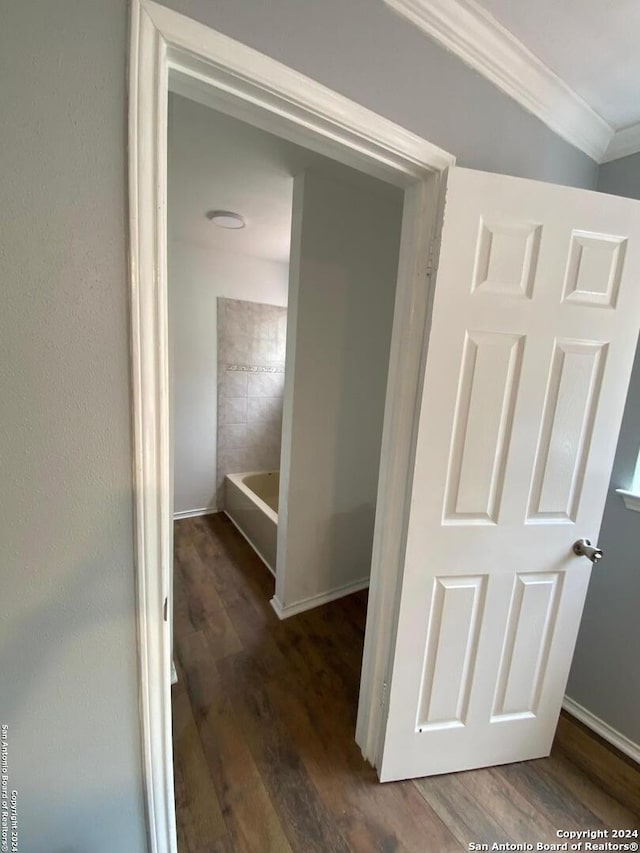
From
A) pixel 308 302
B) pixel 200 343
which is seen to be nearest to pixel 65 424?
pixel 308 302

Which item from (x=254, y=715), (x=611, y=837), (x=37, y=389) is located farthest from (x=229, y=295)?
(x=611, y=837)

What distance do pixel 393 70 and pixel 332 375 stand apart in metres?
1.32

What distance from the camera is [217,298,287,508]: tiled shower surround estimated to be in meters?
3.28

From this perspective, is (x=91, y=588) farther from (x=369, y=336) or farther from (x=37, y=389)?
(x=369, y=336)

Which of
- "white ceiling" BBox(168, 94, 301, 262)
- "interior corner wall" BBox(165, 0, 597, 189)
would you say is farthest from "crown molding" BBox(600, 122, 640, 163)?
"white ceiling" BBox(168, 94, 301, 262)

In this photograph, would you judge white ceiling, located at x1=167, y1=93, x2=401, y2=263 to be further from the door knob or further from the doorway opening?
the door knob

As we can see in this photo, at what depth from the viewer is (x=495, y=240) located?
99 cm

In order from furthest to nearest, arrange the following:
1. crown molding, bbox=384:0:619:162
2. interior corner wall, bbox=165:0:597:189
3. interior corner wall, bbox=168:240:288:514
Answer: interior corner wall, bbox=168:240:288:514 < crown molding, bbox=384:0:619:162 < interior corner wall, bbox=165:0:597:189

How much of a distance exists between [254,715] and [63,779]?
94 cm

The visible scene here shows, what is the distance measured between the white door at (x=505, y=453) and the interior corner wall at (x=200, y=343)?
2.62 m

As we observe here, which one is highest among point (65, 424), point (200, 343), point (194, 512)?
point (200, 343)

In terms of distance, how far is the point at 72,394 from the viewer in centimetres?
63

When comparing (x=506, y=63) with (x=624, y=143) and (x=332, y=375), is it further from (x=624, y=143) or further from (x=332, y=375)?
(x=332, y=375)

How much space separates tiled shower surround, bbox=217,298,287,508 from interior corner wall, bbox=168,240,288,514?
0.24ft
